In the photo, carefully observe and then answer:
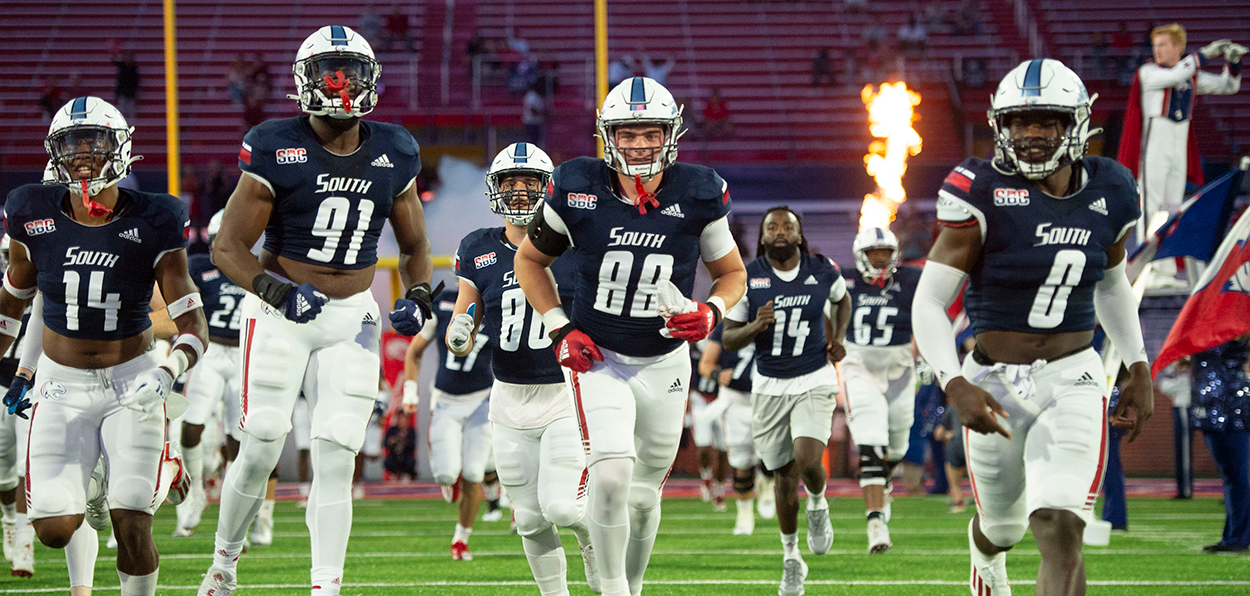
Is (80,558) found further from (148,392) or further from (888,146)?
(888,146)

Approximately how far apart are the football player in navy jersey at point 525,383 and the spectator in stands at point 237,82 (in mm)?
16894

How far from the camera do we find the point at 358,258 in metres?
4.78

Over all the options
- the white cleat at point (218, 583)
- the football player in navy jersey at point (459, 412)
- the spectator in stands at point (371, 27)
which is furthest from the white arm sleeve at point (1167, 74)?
the spectator in stands at point (371, 27)

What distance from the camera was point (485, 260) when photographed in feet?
20.3

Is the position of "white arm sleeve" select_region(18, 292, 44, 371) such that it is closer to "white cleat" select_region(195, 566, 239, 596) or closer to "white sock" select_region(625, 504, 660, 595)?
"white cleat" select_region(195, 566, 239, 596)

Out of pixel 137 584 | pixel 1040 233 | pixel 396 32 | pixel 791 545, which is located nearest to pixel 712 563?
pixel 791 545

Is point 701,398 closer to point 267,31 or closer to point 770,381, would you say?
point 770,381

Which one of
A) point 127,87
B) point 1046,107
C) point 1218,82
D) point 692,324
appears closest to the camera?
point 1046,107

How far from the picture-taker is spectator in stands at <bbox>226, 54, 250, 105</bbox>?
2214 cm

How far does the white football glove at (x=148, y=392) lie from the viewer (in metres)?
4.75

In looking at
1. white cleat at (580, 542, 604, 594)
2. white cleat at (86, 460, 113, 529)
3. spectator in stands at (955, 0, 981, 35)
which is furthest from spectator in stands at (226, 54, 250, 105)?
white cleat at (580, 542, 604, 594)

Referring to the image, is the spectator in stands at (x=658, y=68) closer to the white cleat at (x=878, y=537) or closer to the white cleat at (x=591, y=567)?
the white cleat at (x=878, y=537)

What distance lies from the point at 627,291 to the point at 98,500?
2262 millimetres

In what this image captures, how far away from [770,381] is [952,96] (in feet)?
52.2
